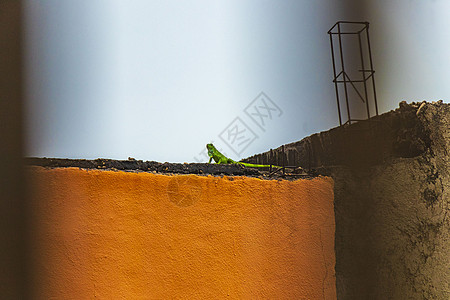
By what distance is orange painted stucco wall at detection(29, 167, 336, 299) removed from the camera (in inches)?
52.1

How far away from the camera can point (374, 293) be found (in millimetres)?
1032

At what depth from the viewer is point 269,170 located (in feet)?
5.90

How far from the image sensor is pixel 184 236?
149 centimetres

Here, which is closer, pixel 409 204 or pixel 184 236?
pixel 409 204

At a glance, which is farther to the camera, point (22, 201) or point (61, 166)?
point (61, 166)

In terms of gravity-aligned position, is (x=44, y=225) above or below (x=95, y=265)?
above

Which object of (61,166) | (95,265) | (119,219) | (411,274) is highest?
(61,166)

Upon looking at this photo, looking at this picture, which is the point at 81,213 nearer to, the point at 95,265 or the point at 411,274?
the point at 95,265

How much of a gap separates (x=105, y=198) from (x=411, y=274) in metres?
1.23

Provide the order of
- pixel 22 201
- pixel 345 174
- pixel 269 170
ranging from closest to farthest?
pixel 22 201
pixel 345 174
pixel 269 170

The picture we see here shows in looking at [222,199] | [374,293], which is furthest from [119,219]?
[374,293]

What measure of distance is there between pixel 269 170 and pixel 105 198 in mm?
826

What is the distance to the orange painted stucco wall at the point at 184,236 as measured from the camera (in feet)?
4.34

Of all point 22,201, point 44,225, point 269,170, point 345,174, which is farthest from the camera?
point 269,170
